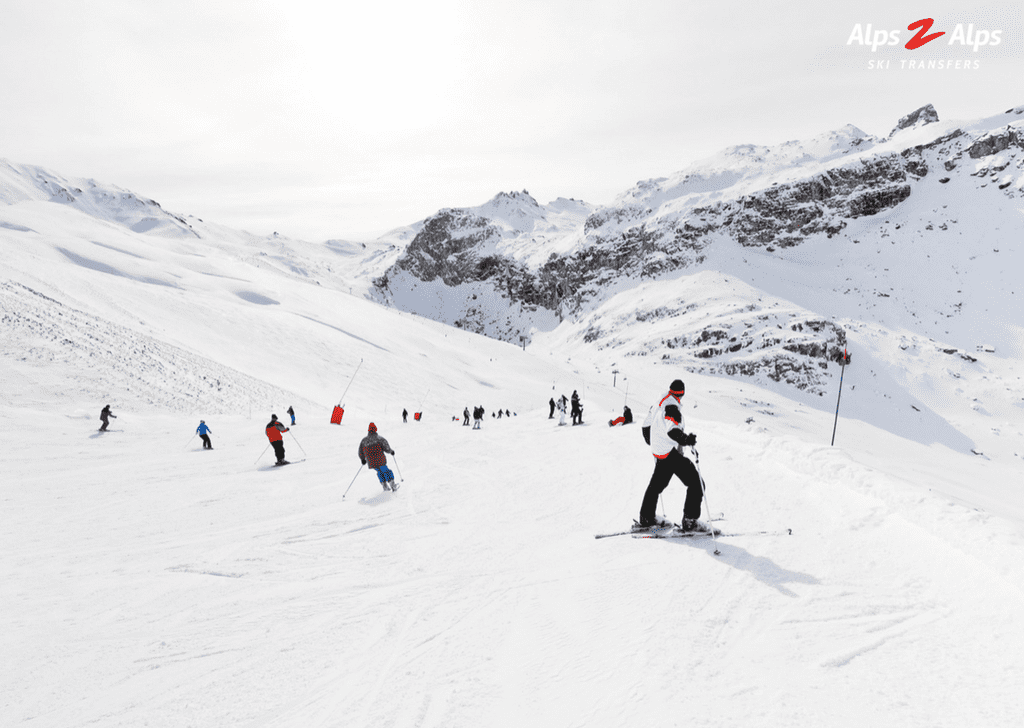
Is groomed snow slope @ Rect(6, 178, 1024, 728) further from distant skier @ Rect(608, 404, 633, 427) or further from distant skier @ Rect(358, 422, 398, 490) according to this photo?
distant skier @ Rect(608, 404, 633, 427)

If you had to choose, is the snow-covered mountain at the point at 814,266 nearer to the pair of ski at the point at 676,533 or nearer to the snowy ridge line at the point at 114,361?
the snowy ridge line at the point at 114,361

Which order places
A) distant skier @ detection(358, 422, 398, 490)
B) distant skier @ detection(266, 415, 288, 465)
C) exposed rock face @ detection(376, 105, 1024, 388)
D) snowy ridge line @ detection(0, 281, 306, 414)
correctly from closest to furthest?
distant skier @ detection(358, 422, 398, 490) → distant skier @ detection(266, 415, 288, 465) → snowy ridge line @ detection(0, 281, 306, 414) → exposed rock face @ detection(376, 105, 1024, 388)

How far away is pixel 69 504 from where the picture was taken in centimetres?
945

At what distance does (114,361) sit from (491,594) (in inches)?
1054

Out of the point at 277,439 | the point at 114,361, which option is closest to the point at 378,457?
the point at 277,439

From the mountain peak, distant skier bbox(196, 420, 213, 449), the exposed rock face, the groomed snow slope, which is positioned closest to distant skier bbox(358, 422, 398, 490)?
the groomed snow slope

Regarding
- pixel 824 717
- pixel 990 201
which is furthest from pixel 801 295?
pixel 824 717

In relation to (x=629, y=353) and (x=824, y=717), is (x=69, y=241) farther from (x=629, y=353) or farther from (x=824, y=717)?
(x=629, y=353)

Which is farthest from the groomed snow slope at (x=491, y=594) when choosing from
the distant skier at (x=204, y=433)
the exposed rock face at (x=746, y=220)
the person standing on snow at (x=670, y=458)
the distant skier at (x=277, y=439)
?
the exposed rock face at (x=746, y=220)

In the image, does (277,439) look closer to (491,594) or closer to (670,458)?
(491,594)

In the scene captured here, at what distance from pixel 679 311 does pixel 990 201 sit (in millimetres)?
69349

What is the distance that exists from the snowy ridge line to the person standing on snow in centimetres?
2276

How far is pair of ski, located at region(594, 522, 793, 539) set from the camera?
Answer: 23.4ft

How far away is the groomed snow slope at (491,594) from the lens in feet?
12.5
